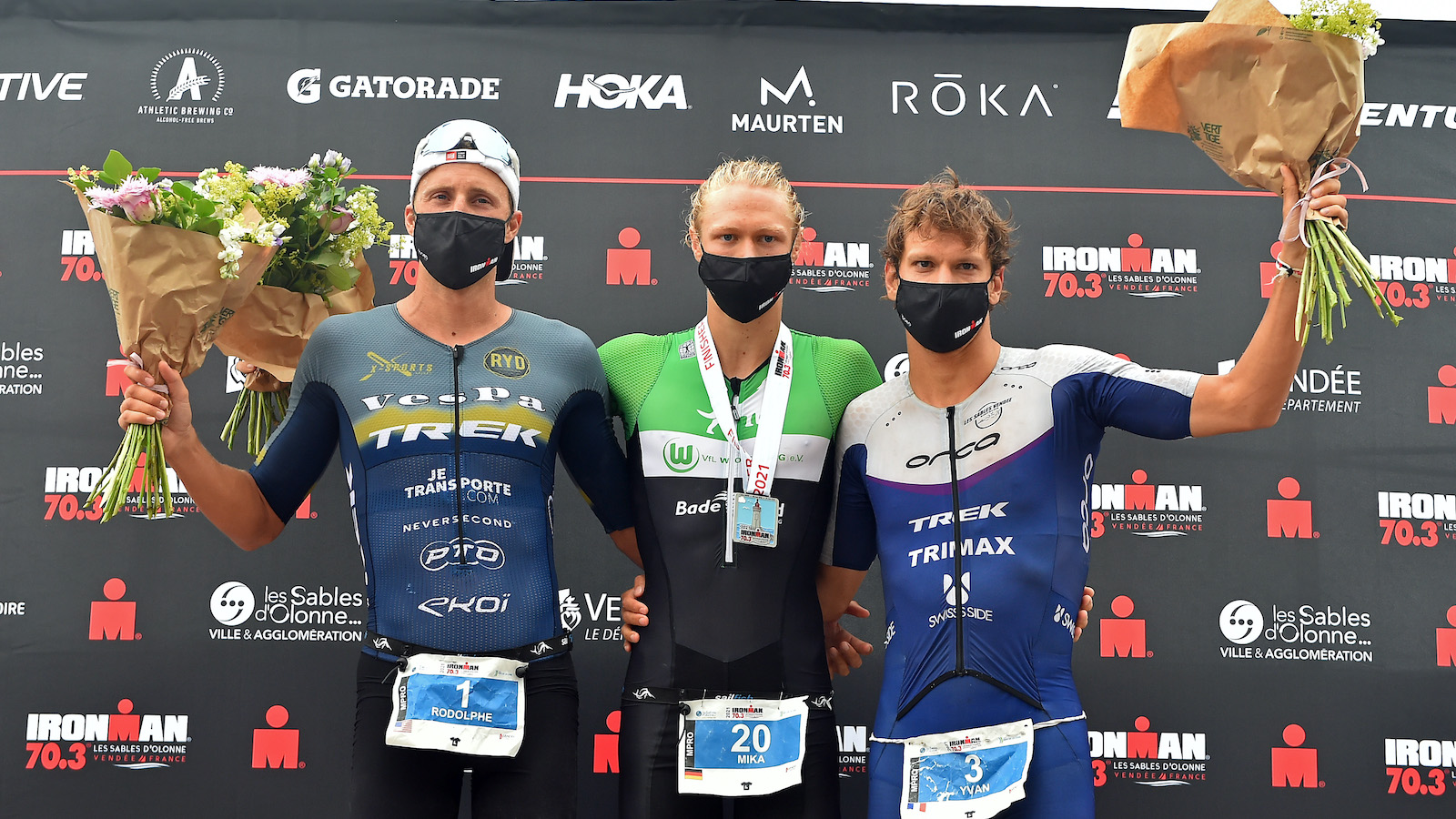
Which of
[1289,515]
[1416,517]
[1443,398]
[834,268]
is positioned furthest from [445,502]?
[1443,398]

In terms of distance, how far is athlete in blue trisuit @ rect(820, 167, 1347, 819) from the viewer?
6.42 ft

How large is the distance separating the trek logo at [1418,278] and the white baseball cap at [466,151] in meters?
3.01

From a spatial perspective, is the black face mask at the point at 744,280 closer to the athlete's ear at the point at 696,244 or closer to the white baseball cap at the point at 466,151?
the athlete's ear at the point at 696,244

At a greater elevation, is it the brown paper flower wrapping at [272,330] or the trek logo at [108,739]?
the brown paper flower wrapping at [272,330]

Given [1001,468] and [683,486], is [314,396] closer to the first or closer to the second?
[683,486]

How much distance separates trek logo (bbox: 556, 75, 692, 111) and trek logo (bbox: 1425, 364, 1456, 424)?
9.05 feet

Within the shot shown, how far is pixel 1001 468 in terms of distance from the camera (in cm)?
211

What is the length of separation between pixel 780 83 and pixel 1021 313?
3.82 feet

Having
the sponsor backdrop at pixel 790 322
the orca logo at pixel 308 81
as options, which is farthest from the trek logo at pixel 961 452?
the orca logo at pixel 308 81

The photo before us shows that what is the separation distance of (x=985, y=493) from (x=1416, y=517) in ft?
7.18

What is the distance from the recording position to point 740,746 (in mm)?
2125

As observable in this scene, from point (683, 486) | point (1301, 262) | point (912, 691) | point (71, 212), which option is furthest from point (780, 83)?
point (71, 212)

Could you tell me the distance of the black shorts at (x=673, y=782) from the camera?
6.99 feet

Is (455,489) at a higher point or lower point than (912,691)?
higher
